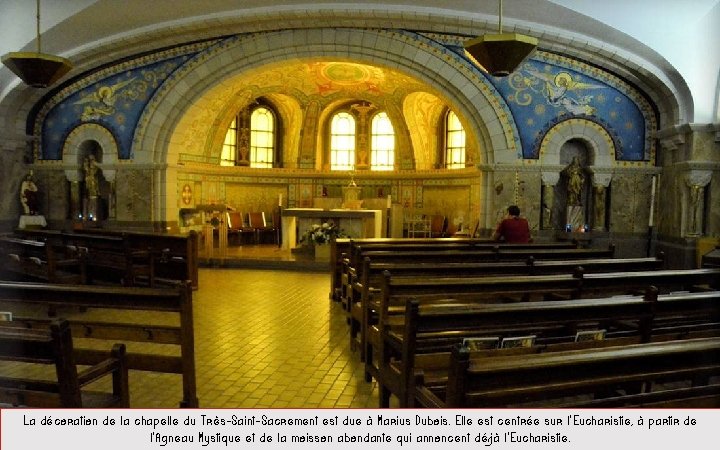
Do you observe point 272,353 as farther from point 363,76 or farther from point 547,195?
point 363,76

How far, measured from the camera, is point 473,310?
3.33 meters

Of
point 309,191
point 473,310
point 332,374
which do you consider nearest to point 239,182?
point 309,191

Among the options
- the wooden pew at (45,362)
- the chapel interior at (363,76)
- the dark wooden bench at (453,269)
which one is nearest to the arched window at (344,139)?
the chapel interior at (363,76)

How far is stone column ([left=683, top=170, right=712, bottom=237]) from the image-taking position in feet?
33.8

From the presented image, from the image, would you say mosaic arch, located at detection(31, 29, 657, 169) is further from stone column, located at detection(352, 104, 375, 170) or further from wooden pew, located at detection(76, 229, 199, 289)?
stone column, located at detection(352, 104, 375, 170)

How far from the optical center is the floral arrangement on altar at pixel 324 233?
39.3 ft

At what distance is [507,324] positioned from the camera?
3.43 m

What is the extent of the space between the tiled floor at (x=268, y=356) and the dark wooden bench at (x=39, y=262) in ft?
5.79

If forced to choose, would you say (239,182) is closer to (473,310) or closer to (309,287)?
(309,287)

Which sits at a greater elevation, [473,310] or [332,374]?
[473,310]

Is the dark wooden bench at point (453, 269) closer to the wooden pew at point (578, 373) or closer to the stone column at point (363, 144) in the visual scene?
the wooden pew at point (578, 373)
